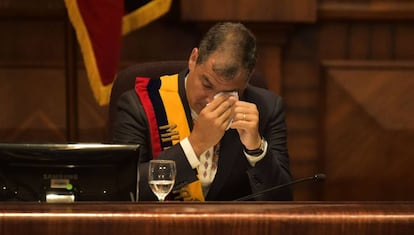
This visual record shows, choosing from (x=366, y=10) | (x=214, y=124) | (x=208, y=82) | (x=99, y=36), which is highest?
(x=366, y=10)

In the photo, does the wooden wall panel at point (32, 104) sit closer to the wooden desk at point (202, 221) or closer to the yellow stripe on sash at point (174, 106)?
the yellow stripe on sash at point (174, 106)

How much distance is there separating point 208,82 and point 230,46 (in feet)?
0.37

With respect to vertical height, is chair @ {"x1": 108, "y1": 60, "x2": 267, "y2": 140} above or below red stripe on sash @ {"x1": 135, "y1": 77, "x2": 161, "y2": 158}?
above

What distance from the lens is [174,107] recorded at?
86.1 inches

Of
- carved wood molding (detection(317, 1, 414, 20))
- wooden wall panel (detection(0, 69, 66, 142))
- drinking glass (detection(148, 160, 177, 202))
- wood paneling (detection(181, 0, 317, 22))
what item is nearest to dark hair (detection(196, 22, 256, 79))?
drinking glass (detection(148, 160, 177, 202))

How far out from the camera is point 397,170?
315 cm

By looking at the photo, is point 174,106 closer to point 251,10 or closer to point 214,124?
point 214,124

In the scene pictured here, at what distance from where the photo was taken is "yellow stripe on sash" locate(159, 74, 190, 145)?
85.4 inches

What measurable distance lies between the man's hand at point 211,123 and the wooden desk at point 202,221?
102 cm

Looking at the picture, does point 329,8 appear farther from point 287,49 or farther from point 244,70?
point 244,70

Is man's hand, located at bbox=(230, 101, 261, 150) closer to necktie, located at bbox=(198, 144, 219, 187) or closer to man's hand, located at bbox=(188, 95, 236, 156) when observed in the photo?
man's hand, located at bbox=(188, 95, 236, 156)

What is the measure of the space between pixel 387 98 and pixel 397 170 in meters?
0.29

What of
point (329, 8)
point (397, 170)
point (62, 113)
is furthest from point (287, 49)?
point (62, 113)

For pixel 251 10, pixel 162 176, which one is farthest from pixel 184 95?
pixel 251 10
